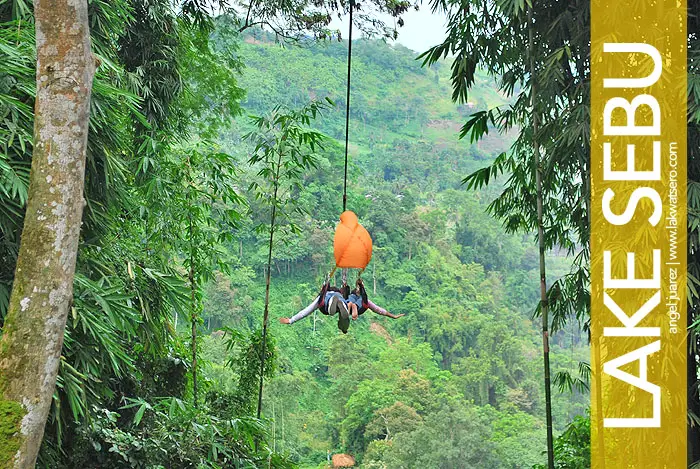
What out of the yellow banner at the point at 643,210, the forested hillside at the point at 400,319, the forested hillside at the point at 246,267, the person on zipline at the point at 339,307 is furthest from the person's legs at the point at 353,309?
the forested hillside at the point at 400,319

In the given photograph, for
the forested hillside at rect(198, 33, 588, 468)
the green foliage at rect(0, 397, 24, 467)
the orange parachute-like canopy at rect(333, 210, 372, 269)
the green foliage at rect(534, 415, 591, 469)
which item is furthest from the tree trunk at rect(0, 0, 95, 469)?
the forested hillside at rect(198, 33, 588, 468)

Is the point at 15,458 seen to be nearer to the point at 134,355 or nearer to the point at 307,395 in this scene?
the point at 134,355

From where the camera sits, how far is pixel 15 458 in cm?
191

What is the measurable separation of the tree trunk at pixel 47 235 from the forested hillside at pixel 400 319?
10.5m

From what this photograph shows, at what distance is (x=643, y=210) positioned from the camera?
278 cm

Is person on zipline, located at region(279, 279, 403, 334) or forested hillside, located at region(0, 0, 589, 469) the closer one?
forested hillside, located at region(0, 0, 589, 469)

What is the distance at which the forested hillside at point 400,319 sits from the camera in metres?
16.3

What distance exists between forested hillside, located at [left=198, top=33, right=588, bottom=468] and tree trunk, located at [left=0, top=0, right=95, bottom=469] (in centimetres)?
1052

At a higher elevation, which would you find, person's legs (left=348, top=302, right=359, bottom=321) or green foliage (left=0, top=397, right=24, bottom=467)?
person's legs (left=348, top=302, right=359, bottom=321)

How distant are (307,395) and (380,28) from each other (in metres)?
14.8

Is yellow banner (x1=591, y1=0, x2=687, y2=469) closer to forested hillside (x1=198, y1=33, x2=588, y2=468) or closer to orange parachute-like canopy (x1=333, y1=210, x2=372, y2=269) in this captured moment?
orange parachute-like canopy (x1=333, y1=210, x2=372, y2=269)

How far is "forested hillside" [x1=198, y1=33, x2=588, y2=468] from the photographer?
16.3 m

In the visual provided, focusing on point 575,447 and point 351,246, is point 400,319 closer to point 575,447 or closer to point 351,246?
point 575,447

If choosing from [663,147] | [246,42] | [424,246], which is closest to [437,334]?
[424,246]
